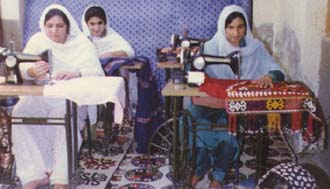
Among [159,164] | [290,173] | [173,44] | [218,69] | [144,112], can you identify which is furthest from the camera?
[173,44]

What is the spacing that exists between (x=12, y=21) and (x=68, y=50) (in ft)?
6.09

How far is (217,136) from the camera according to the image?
3023 millimetres

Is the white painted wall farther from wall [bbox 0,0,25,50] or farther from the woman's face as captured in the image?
wall [bbox 0,0,25,50]

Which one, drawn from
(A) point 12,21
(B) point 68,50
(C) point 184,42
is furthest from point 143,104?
(A) point 12,21

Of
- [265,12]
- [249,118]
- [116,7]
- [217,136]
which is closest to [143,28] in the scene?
[116,7]

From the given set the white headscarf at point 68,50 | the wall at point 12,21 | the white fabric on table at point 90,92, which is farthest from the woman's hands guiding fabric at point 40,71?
the wall at point 12,21

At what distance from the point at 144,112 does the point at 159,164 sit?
0.48m

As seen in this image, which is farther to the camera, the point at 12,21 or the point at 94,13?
the point at 12,21

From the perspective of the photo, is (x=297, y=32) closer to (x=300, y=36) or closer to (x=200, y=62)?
(x=300, y=36)

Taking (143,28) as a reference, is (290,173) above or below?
below

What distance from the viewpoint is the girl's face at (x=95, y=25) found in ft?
14.3

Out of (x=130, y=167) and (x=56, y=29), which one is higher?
(x=56, y=29)

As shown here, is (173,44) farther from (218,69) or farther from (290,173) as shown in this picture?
(290,173)

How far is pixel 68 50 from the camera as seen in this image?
3.18 m
